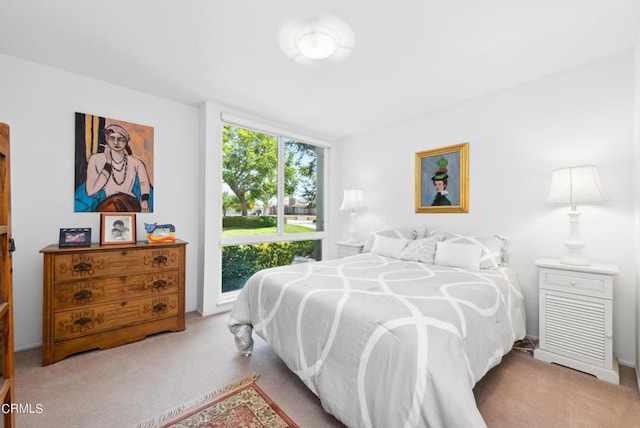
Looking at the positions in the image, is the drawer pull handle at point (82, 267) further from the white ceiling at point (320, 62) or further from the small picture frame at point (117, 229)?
the white ceiling at point (320, 62)

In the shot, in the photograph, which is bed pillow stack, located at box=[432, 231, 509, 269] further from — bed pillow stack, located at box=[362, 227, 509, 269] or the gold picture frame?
the gold picture frame

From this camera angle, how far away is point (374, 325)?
1.30 m

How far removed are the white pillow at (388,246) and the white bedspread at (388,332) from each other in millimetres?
659

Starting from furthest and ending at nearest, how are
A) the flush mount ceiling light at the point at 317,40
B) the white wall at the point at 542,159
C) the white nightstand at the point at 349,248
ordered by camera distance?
the white nightstand at the point at 349,248 < the white wall at the point at 542,159 < the flush mount ceiling light at the point at 317,40

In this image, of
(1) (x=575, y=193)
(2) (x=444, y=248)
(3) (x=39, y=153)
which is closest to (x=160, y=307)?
(3) (x=39, y=153)

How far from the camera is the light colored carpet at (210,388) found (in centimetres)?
152

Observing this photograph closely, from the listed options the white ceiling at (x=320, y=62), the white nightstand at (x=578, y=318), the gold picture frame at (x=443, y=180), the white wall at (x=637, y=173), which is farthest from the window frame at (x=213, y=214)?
the white wall at (x=637, y=173)

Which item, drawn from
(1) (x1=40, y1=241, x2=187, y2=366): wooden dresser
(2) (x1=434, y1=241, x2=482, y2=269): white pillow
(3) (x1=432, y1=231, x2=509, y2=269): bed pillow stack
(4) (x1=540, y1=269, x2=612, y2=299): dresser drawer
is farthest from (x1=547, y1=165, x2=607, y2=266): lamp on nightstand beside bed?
(1) (x1=40, y1=241, x2=187, y2=366): wooden dresser

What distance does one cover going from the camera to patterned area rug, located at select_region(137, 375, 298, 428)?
147 cm

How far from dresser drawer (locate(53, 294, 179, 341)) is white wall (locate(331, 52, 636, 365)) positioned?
2.90 metres

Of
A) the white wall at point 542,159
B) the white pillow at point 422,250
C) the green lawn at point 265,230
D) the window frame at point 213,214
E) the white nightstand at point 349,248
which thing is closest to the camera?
the white wall at point 542,159

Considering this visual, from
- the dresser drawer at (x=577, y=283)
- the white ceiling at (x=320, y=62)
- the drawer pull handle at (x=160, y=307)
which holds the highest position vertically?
the white ceiling at (x=320, y=62)

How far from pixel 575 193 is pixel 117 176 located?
401 cm

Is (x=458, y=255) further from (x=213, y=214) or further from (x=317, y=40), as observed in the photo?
(x=213, y=214)
